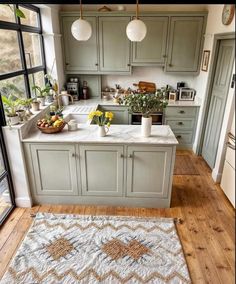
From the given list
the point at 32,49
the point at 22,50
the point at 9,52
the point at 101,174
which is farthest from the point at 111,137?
the point at 32,49

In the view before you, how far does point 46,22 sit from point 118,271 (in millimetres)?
3476

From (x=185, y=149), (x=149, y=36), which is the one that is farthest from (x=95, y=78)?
(x=185, y=149)

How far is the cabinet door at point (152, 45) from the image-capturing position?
3.59 meters

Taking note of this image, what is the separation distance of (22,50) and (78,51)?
1199mm

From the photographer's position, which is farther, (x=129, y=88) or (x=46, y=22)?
(x=129, y=88)

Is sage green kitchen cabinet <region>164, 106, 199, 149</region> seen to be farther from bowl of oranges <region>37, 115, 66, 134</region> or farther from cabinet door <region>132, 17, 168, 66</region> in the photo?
bowl of oranges <region>37, 115, 66, 134</region>

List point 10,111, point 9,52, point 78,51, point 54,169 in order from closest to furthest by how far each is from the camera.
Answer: point 10,111, point 54,169, point 9,52, point 78,51

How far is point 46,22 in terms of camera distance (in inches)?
132

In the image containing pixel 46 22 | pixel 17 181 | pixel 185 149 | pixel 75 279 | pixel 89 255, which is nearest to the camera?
pixel 75 279

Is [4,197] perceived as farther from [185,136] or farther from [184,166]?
[185,136]

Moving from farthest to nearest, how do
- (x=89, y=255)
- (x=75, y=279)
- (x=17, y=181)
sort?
(x=17, y=181) < (x=89, y=255) < (x=75, y=279)

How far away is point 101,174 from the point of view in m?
2.46

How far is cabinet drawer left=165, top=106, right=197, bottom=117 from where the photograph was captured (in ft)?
12.7

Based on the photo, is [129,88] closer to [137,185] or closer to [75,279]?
[137,185]
